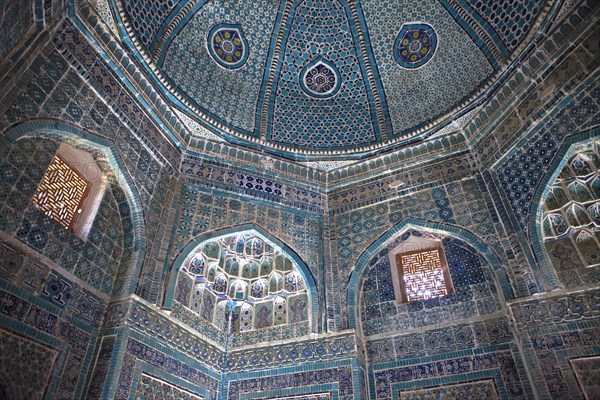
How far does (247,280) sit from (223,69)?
155 inches

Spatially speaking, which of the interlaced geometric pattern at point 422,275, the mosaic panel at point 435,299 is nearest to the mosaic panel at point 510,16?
the mosaic panel at point 435,299

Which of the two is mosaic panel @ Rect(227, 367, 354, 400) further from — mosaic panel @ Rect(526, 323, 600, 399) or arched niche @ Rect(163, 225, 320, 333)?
mosaic panel @ Rect(526, 323, 600, 399)

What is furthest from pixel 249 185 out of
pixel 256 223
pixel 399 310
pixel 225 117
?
pixel 399 310

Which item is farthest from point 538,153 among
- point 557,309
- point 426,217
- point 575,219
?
point 557,309

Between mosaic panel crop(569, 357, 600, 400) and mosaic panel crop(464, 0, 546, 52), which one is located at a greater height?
mosaic panel crop(464, 0, 546, 52)

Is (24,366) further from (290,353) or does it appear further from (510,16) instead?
(510,16)

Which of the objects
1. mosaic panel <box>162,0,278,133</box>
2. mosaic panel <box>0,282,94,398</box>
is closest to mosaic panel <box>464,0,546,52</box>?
mosaic panel <box>162,0,278,133</box>

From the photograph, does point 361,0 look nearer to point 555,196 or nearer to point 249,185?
point 249,185

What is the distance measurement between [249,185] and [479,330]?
425cm

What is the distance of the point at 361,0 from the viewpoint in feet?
28.8

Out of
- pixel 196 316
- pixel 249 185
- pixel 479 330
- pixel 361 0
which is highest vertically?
pixel 361 0

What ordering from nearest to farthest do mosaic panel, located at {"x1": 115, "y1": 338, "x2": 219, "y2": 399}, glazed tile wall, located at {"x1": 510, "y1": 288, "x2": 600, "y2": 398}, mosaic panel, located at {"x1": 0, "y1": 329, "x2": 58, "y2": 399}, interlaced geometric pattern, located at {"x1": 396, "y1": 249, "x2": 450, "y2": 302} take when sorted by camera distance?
mosaic panel, located at {"x1": 0, "y1": 329, "x2": 58, "y2": 399}, glazed tile wall, located at {"x1": 510, "y1": 288, "x2": 600, "y2": 398}, mosaic panel, located at {"x1": 115, "y1": 338, "x2": 219, "y2": 399}, interlaced geometric pattern, located at {"x1": 396, "y1": 249, "x2": 450, "y2": 302}

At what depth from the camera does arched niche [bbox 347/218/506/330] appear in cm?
676

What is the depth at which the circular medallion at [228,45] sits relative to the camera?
27.7 feet
